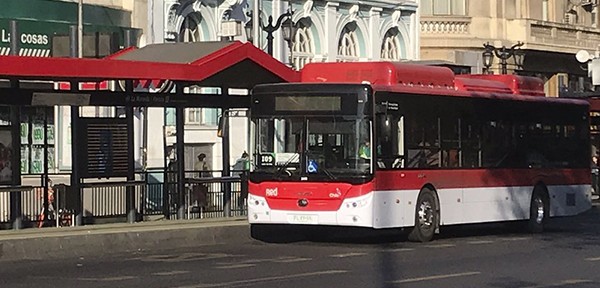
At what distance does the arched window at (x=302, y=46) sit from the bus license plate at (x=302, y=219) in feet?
57.3

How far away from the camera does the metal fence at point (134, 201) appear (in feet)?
85.7

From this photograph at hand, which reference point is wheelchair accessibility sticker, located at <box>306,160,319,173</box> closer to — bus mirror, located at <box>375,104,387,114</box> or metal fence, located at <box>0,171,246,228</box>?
bus mirror, located at <box>375,104,387,114</box>

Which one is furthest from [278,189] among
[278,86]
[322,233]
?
[322,233]

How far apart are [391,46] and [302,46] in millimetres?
5545

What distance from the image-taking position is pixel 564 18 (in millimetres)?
56531

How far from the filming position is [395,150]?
25359 mm

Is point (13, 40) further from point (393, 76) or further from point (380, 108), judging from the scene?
point (380, 108)

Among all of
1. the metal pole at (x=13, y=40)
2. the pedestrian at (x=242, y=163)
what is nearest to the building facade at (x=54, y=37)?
the metal pole at (x=13, y=40)

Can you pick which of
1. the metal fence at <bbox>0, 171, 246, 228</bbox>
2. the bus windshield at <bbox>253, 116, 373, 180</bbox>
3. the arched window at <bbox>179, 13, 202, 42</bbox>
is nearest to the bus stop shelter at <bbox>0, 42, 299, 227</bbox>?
the metal fence at <bbox>0, 171, 246, 228</bbox>

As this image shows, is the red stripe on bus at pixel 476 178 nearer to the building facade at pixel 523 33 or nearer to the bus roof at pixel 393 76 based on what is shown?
the bus roof at pixel 393 76

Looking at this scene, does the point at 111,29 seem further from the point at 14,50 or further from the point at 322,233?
the point at 322,233

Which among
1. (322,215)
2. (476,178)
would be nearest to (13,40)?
(322,215)

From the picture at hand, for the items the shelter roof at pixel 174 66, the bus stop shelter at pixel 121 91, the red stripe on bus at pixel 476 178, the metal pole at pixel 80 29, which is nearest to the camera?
the shelter roof at pixel 174 66

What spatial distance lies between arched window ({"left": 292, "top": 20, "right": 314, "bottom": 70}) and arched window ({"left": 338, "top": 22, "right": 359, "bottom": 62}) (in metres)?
1.57
